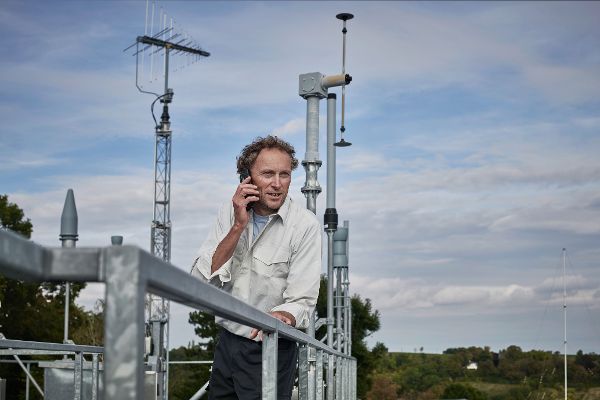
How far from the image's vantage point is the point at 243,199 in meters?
4.00

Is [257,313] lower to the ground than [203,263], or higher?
lower

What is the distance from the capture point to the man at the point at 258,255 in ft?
12.8

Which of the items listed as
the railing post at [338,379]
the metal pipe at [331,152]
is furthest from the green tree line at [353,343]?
the railing post at [338,379]

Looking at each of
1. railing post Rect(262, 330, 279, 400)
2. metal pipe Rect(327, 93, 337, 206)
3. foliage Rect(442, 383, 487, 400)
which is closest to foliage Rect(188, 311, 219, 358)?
foliage Rect(442, 383, 487, 400)

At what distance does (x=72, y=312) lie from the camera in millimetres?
37875

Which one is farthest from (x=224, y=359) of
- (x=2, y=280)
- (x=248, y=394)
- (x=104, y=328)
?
(x=2, y=280)

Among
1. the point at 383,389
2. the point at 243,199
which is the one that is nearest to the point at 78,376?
the point at 243,199

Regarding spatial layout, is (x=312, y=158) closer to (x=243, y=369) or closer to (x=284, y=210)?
(x=284, y=210)

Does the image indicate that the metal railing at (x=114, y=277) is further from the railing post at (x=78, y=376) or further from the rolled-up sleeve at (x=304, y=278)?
the railing post at (x=78, y=376)

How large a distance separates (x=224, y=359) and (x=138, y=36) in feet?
108

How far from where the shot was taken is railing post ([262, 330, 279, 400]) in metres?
2.79

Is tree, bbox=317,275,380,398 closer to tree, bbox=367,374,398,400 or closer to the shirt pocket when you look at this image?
tree, bbox=367,374,398,400

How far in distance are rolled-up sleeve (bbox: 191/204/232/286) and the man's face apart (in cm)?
16

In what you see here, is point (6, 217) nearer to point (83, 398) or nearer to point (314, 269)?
point (83, 398)
